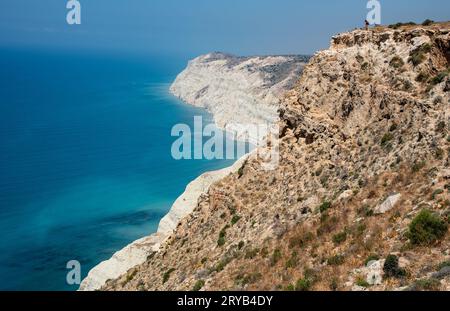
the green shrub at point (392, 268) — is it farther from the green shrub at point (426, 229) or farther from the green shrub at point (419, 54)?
the green shrub at point (419, 54)

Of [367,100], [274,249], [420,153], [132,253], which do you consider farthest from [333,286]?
[132,253]

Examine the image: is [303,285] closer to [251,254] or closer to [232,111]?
[251,254]

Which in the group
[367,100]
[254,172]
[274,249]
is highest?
Answer: [367,100]

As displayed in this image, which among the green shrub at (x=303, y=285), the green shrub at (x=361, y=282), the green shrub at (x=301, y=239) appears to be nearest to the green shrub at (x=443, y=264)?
the green shrub at (x=361, y=282)

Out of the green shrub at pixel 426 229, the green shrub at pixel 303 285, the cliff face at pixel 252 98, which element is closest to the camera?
the green shrub at pixel 426 229

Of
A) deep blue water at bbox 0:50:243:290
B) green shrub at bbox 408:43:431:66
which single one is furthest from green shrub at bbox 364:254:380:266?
deep blue water at bbox 0:50:243:290
